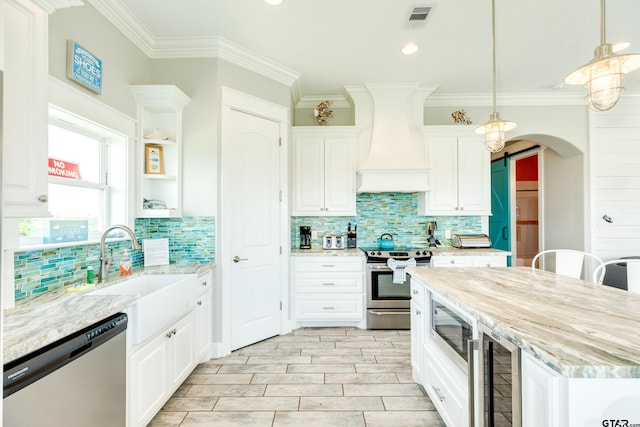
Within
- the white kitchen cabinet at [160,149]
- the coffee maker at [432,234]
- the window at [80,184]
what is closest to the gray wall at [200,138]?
the white kitchen cabinet at [160,149]

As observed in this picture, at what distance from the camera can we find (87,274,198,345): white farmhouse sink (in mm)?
1682

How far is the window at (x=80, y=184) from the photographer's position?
2.00m

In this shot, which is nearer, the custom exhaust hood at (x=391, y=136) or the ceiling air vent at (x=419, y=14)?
the ceiling air vent at (x=419, y=14)

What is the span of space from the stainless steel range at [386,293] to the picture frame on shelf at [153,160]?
2.34 m

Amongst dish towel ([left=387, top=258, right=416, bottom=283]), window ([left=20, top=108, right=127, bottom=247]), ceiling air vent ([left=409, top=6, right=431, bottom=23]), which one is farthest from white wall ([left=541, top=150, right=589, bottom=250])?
window ([left=20, top=108, right=127, bottom=247])

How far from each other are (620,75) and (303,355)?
2907 mm

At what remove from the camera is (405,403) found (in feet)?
7.28

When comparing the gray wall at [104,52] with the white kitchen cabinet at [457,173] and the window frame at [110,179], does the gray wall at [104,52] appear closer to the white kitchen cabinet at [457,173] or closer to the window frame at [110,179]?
the window frame at [110,179]

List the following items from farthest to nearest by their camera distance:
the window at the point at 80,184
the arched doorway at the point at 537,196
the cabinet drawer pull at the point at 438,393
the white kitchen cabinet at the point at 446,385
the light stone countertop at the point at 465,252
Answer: the arched doorway at the point at 537,196, the light stone countertop at the point at 465,252, the window at the point at 80,184, the cabinet drawer pull at the point at 438,393, the white kitchen cabinet at the point at 446,385

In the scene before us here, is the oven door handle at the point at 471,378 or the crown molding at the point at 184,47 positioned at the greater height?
the crown molding at the point at 184,47

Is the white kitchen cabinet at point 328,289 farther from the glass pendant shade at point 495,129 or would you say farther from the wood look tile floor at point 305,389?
the glass pendant shade at point 495,129

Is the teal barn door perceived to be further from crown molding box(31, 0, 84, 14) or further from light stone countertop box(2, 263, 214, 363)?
crown molding box(31, 0, 84, 14)

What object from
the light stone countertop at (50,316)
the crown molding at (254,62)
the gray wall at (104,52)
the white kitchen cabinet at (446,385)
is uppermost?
the crown molding at (254,62)

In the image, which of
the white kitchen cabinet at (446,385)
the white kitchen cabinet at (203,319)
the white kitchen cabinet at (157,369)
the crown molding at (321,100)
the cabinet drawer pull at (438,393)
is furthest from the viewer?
the crown molding at (321,100)
